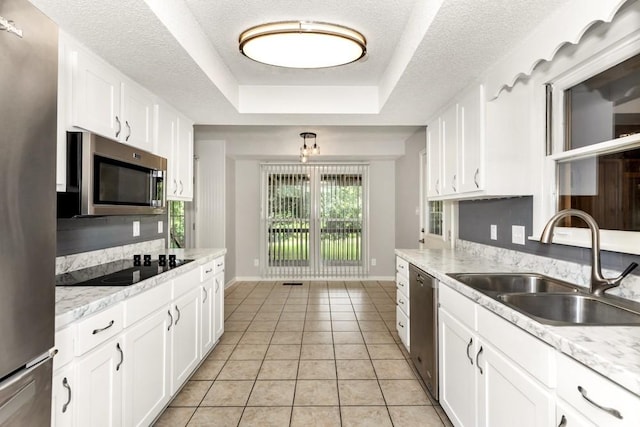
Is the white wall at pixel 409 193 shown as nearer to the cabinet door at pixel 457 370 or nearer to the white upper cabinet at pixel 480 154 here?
the white upper cabinet at pixel 480 154

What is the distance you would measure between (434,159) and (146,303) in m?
2.68

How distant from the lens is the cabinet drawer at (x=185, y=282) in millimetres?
2354

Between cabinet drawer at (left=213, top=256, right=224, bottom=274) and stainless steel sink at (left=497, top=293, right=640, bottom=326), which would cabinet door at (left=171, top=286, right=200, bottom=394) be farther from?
stainless steel sink at (left=497, top=293, right=640, bottom=326)

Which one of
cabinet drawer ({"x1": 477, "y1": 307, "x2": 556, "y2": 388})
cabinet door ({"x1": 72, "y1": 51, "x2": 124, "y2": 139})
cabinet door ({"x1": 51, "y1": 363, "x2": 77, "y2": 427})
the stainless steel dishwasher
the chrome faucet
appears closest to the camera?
cabinet drawer ({"x1": 477, "y1": 307, "x2": 556, "y2": 388})

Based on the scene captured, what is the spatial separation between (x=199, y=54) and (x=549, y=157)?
2234 millimetres

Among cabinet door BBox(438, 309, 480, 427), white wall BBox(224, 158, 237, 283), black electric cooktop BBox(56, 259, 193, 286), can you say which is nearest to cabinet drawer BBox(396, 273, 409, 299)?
cabinet door BBox(438, 309, 480, 427)

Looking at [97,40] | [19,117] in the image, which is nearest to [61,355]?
[19,117]

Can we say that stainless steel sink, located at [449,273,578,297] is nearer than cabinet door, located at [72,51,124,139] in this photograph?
No

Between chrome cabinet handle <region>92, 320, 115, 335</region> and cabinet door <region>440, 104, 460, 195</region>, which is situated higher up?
cabinet door <region>440, 104, 460, 195</region>

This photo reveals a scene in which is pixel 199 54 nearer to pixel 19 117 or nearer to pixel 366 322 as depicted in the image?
pixel 19 117

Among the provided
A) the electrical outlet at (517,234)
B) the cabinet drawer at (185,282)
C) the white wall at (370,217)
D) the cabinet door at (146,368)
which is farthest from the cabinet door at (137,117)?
the white wall at (370,217)

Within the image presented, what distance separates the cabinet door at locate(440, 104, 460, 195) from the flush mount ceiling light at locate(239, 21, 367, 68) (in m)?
1.05

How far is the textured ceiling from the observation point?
1.73 m

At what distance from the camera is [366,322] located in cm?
410
